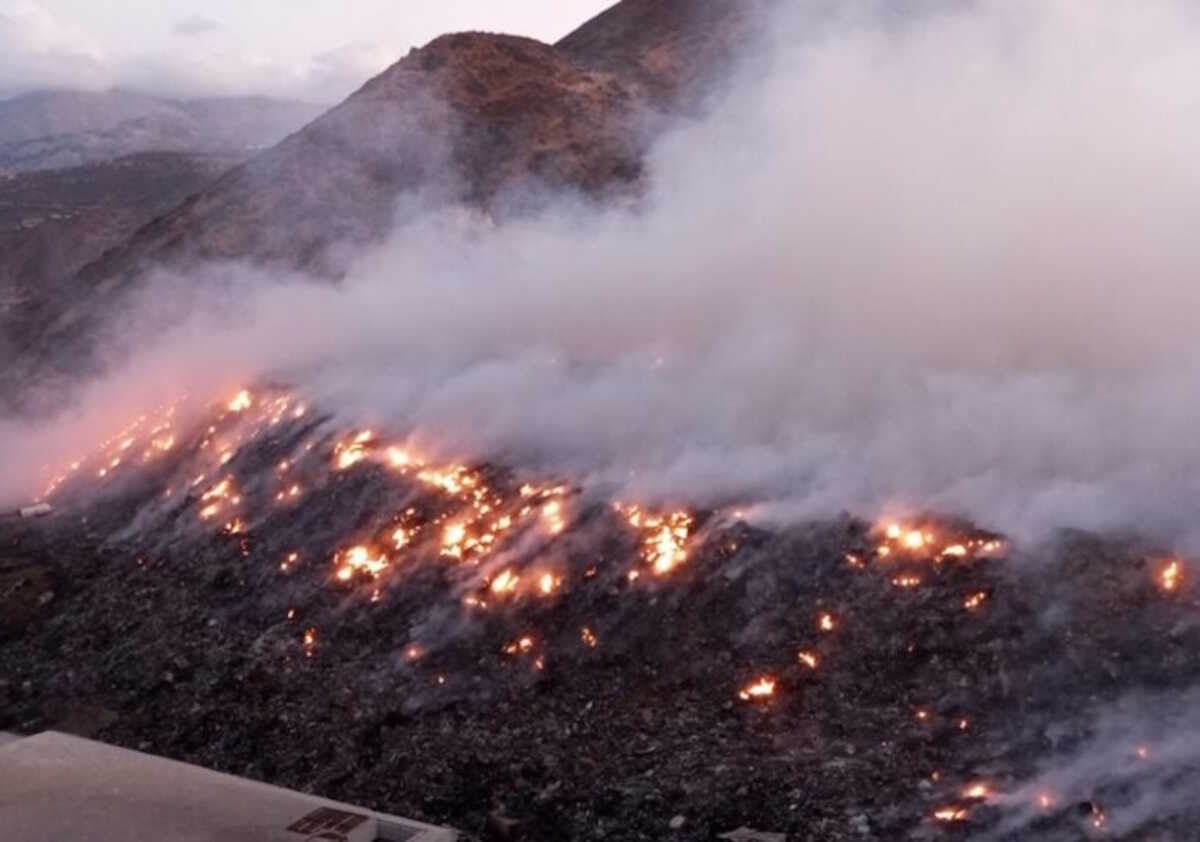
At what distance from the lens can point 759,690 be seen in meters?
7.74

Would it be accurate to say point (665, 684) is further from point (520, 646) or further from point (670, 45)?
point (670, 45)

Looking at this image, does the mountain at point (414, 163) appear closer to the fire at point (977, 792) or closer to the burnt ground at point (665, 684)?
the burnt ground at point (665, 684)

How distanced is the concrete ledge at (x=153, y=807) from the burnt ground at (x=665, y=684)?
5.17 ft

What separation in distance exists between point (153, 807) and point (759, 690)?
4083mm

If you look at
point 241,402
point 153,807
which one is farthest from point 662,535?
point 241,402

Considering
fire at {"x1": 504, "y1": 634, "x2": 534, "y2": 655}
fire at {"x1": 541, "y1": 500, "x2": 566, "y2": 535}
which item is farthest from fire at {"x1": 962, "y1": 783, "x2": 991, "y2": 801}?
fire at {"x1": 541, "y1": 500, "x2": 566, "y2": 535}

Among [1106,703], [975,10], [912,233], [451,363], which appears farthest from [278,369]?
[975,10]

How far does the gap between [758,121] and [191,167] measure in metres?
80.7

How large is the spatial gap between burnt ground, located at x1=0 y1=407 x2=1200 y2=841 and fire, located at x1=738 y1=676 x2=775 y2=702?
0.05 meters

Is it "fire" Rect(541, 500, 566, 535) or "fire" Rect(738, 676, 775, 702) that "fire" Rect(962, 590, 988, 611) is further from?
"fire" Rect(541, 500, 566, 535)

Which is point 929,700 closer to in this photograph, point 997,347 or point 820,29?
point 997,347

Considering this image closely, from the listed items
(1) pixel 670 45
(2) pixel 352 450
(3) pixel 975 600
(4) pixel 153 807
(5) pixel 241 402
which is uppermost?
(1) pixel 670 45

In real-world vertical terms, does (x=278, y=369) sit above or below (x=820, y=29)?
below

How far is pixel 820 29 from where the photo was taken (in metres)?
20.1
